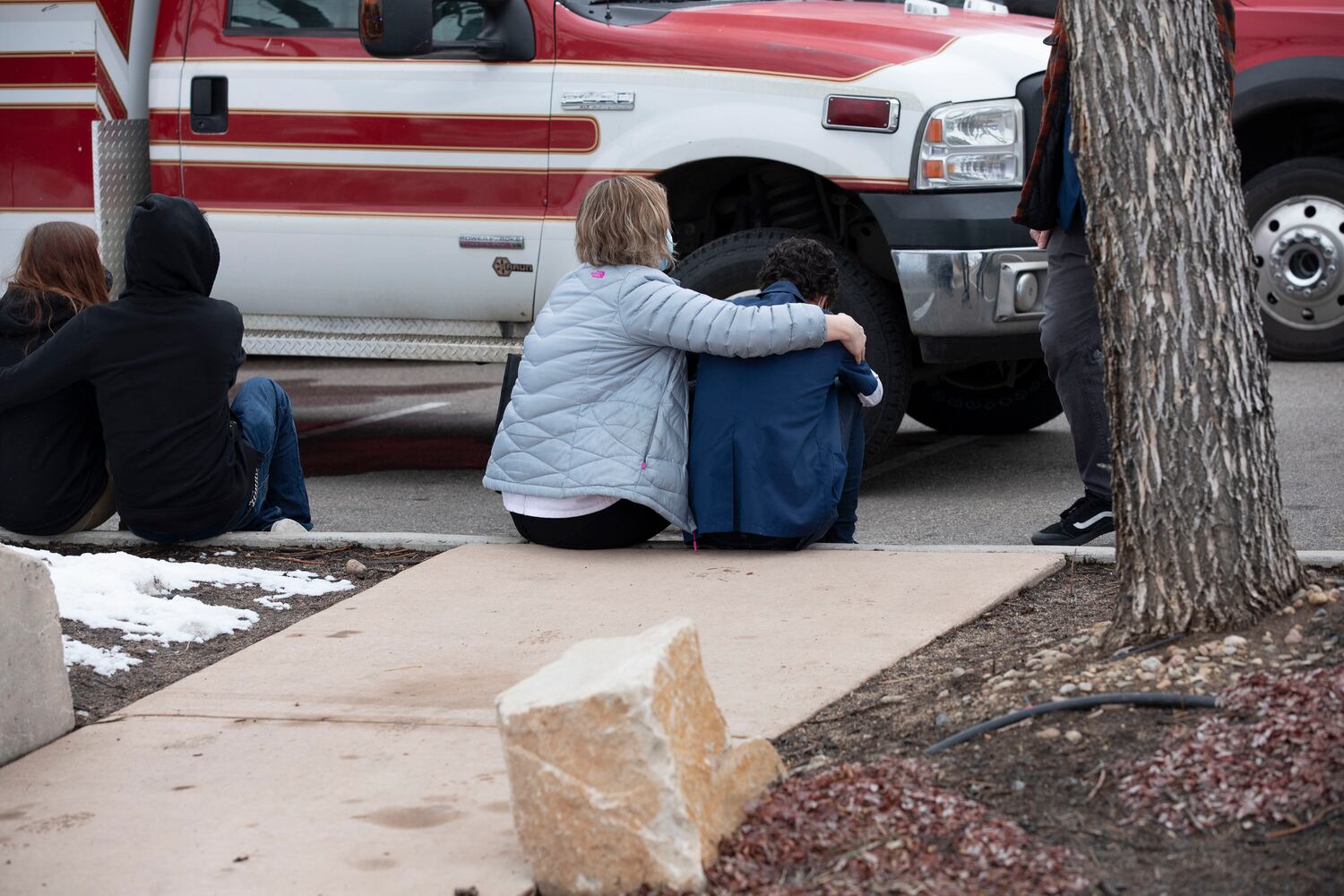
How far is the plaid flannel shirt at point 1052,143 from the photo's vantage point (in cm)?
479

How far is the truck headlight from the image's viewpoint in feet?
19.8

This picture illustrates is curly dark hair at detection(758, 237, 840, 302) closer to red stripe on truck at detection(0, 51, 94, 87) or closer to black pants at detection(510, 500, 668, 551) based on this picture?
black pants at detection(510, 500, 668, 551)

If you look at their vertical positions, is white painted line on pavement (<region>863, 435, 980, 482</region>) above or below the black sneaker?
below

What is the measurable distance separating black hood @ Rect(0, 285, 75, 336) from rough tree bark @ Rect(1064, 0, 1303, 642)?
319 cm

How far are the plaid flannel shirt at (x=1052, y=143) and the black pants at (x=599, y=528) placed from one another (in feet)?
4.51

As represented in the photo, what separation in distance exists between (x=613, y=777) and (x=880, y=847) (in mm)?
444

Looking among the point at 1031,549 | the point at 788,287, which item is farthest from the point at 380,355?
the point at 1031,549

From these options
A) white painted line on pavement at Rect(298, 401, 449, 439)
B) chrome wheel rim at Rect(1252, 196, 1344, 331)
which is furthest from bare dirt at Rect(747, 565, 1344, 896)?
chrome wheel rim at Rect(1252, 196, 1344, 331)

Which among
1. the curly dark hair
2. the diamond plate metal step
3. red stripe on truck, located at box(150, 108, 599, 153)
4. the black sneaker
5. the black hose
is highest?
red stripe on truck, located at box(150, 108, 599, 153)

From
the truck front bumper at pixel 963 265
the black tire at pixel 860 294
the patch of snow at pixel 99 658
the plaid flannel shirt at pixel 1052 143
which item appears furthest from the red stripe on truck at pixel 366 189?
the patch of snow at pixel 99 658

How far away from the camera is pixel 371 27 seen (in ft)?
20.8

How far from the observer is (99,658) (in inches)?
168

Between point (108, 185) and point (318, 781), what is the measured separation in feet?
14.1

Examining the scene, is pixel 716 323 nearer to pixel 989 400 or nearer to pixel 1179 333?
pixel 1179 333
